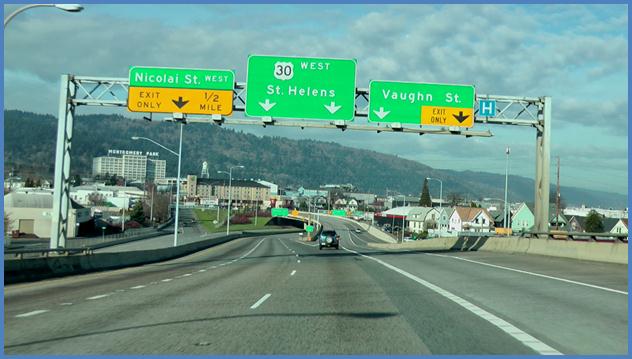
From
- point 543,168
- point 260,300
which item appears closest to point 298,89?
point 543,168

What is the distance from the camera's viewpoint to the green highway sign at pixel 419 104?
2991 cm

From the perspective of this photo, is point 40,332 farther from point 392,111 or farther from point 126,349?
point 392,111

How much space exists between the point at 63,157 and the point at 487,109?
739 inches

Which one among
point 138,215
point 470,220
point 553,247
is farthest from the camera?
point 470,220

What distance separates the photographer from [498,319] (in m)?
11.8

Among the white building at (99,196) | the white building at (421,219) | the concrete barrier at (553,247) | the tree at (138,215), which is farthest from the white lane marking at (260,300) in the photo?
the white building at (99,196)

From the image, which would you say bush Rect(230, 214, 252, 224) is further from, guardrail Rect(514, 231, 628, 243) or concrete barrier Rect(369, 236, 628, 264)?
guardrail Rect(514, 231, 628, 243)

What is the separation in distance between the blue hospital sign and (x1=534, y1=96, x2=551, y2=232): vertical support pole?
Answer: 3.08 metres

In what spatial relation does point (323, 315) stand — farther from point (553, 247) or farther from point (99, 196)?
point (99, 196)

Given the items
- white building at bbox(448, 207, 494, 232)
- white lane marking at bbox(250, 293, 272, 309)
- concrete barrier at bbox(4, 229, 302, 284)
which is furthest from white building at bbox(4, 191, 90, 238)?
white building at bbox(448, 207, 494, 232)

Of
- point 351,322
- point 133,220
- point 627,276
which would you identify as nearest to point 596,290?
point 627,276

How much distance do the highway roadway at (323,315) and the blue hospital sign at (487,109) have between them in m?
11.1

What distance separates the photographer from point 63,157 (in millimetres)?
29641

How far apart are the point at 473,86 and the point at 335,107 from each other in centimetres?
626
